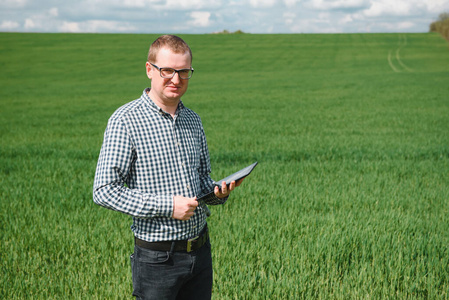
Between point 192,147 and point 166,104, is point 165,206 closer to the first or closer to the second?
point 192,147

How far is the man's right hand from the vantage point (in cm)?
191

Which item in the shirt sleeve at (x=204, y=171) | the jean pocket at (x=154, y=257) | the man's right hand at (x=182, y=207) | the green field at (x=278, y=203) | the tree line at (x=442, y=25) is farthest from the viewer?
the tree line at (x=442, y=25)

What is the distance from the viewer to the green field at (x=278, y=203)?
3510mm

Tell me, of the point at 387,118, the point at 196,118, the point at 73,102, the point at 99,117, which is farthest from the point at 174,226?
the point at 73,102

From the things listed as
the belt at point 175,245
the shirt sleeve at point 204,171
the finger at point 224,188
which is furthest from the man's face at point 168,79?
the belt at point 175,245

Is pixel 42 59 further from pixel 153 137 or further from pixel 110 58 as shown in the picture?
pixel 153 137

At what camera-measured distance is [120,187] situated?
1.99 m

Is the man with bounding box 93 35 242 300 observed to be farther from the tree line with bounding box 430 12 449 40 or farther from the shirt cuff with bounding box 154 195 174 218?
the tree line with bounding box 430 12 449 40

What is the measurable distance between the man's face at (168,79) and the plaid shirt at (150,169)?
8cm

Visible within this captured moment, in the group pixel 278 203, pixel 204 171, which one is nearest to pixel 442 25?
pixel 278 203

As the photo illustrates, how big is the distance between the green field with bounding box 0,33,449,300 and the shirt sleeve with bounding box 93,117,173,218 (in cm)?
→ 160

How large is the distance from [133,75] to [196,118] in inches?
1474

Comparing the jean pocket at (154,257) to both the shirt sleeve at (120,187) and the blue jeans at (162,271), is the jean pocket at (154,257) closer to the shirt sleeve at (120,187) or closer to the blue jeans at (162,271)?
the blue jeans at (162,271)

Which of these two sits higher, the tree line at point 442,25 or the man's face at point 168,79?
the tree line at point 442,25
